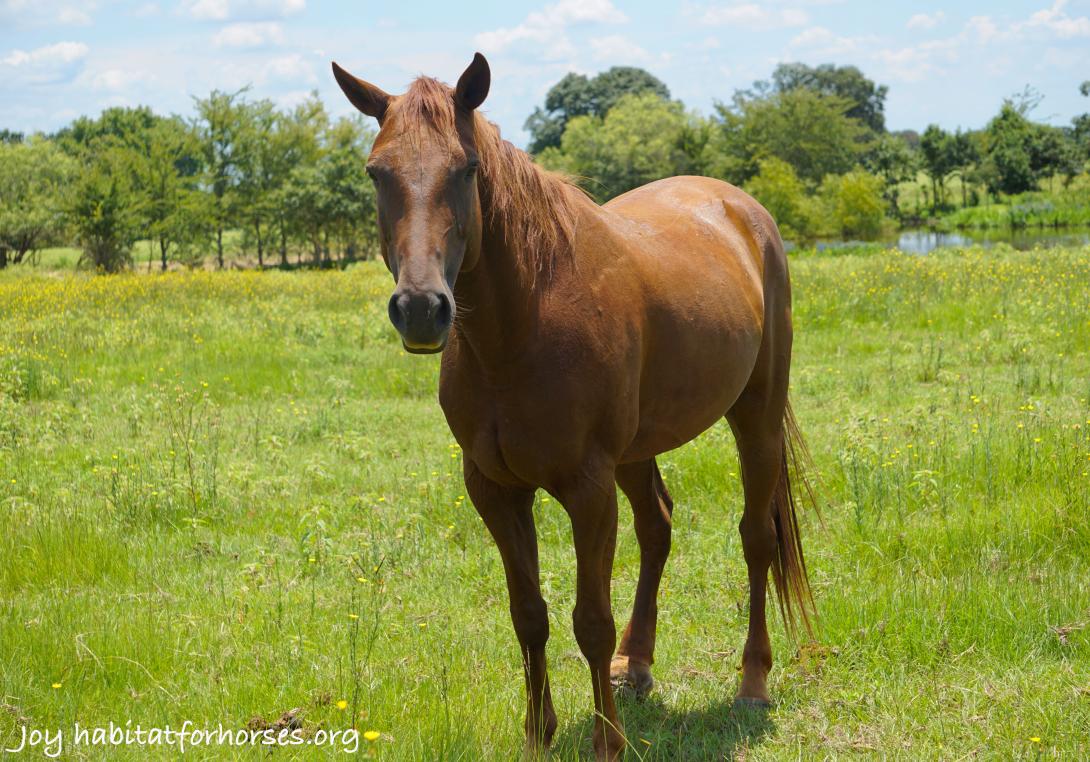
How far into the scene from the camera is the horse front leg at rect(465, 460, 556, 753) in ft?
10.3

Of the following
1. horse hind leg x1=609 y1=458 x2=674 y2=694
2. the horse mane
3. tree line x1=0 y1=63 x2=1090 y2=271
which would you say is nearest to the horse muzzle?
the horse mane

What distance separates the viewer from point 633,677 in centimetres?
391

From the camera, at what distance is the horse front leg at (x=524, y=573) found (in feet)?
10.3

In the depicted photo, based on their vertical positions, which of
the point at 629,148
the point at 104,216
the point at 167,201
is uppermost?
the point at 629,148

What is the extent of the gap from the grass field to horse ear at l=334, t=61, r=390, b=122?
1.87 metres

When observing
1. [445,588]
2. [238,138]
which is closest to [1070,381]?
[445,588]

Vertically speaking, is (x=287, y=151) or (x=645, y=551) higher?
(x=287, y=151)

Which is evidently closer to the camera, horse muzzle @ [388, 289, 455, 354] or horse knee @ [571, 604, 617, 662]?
horse muzzle @ [388, 289, 455, 354]

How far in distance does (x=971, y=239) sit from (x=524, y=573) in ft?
138

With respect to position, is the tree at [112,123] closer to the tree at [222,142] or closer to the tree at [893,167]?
the tree at [222,142]

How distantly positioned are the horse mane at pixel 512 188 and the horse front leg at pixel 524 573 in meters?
0.78

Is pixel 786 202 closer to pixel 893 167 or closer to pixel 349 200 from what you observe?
pixel 893 167

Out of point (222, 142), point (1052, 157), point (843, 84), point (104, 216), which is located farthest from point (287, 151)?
point (843, 84)

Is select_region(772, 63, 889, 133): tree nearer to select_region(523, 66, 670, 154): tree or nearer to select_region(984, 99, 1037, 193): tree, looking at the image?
select_region(523, 66, 670, 154): tree
